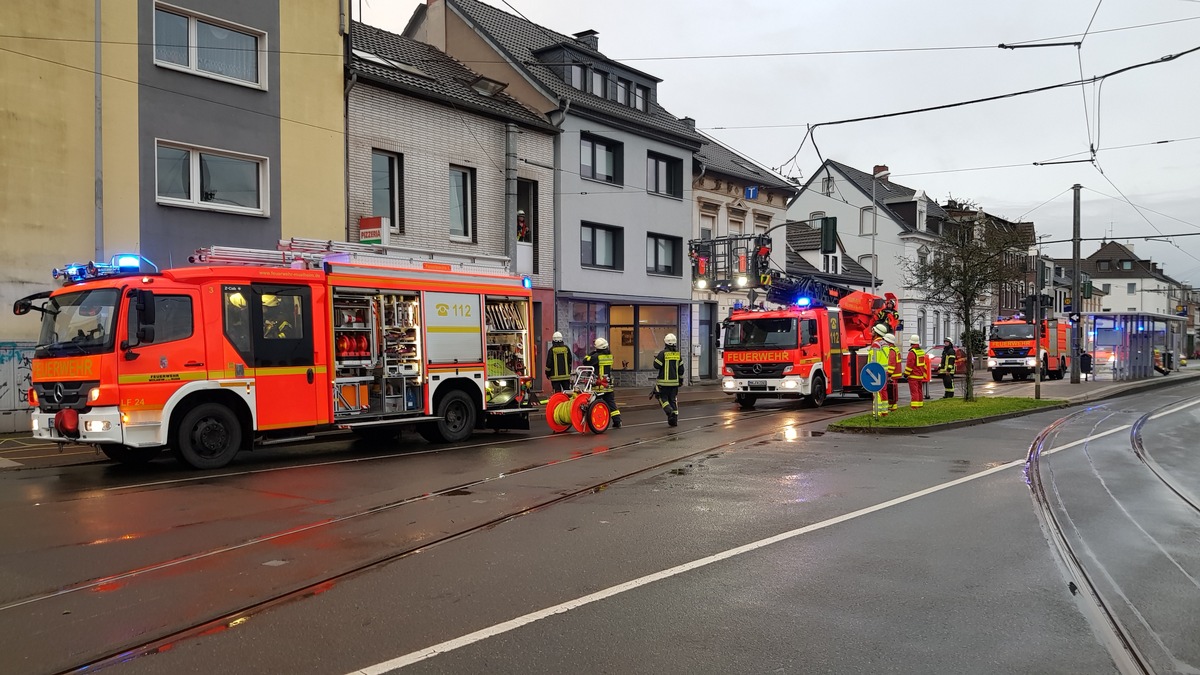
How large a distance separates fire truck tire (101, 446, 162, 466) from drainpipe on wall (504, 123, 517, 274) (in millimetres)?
12038

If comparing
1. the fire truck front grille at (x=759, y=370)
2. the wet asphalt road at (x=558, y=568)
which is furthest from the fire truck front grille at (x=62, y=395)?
the fire truck front grille at (x=759, y=370)

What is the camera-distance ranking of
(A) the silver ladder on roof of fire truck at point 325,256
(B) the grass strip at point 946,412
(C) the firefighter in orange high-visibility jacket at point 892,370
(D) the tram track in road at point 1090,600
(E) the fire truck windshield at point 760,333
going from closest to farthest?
(D) the tram track in road at point 1090,600
(A) the silver ladder on roof of fire truck at point 325,256
(B) the grass strip at point 946,412
(C) the firefighter in orange high-visibility jacket at point 892,370
(E) the fire truck windshield at point 760,333

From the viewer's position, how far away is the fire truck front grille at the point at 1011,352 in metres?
34.6

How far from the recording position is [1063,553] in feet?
21.2

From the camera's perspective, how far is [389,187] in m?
20.3

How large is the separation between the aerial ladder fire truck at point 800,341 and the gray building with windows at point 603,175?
19.4ft

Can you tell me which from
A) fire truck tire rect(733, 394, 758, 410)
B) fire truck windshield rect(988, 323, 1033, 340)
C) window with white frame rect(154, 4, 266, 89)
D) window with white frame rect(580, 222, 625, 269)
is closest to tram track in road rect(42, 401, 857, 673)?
fire truck tire rect(733, 394, 758, 410)

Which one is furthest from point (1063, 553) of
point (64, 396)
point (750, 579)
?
point (64, 396)

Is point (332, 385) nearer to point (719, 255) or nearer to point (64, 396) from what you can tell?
point (64, 396)

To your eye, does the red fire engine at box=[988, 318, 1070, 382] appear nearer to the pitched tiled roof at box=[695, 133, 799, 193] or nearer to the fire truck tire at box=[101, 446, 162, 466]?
the pitched tiled roof at box=[695, 133, 799, 193]

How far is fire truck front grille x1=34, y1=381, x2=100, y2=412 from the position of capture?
396 inches

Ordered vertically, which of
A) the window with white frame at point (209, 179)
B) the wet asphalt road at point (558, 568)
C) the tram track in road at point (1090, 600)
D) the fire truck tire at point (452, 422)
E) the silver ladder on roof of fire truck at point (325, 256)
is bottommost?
the tram track in road at point (1090, 600)

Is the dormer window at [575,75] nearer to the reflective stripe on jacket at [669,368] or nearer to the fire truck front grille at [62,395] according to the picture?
the reflective stripe on jacket at [669,368]

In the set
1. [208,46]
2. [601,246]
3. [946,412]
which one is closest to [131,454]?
[208,46]
